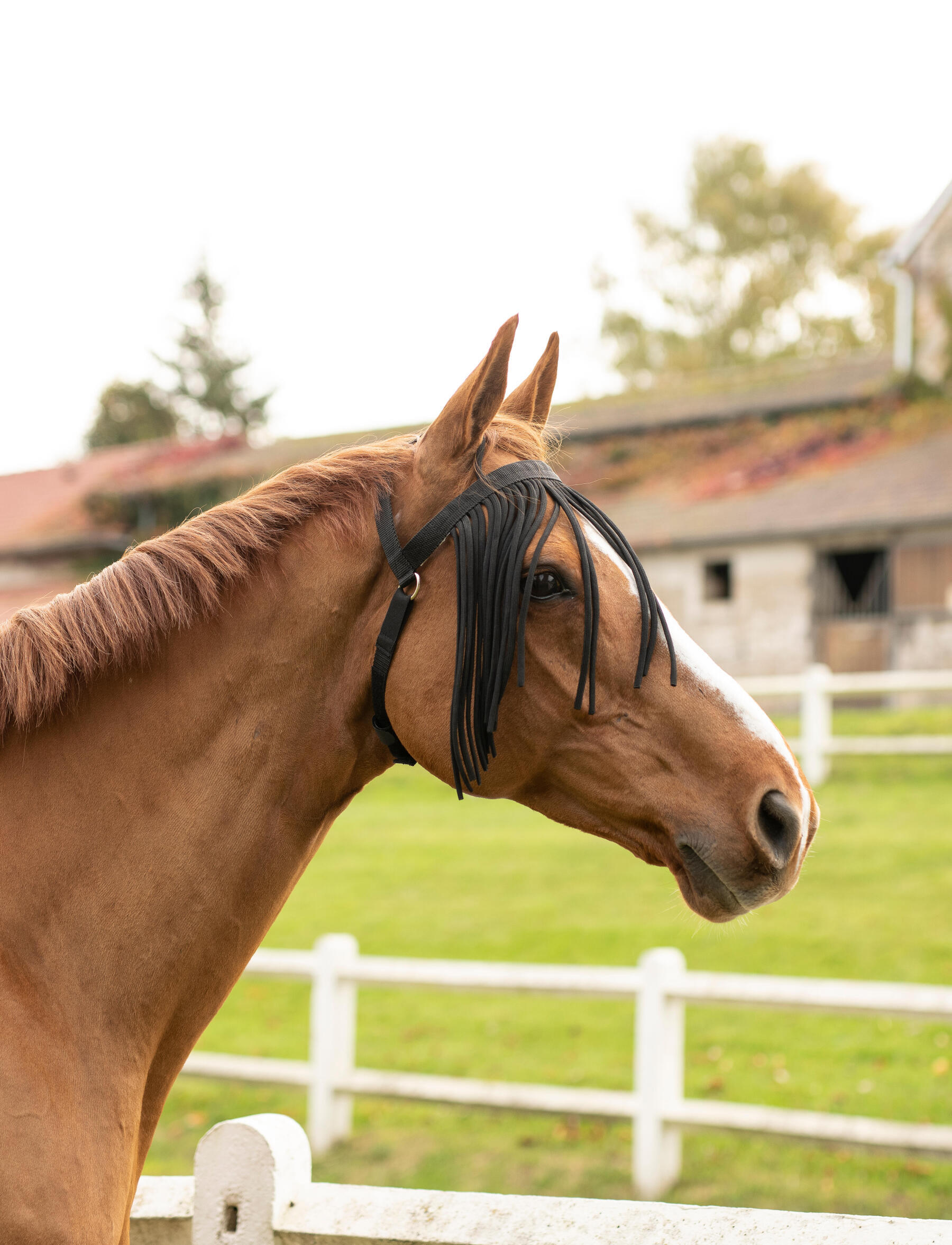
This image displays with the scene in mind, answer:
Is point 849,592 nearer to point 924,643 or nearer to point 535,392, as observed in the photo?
point 924,643

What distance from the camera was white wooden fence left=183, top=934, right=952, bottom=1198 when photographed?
16.0 feet

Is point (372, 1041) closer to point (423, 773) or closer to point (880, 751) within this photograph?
point (880, 751)

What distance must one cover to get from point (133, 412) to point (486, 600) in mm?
47238

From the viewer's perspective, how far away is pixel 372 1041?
289 inches

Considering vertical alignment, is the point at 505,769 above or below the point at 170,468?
below

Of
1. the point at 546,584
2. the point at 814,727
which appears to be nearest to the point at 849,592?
the point at 814,727

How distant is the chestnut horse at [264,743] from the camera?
1740 millimetres

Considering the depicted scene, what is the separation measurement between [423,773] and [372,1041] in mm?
7927

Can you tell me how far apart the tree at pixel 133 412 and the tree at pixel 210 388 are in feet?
2.10

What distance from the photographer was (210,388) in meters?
45.1

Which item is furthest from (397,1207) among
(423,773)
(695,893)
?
(423,773)

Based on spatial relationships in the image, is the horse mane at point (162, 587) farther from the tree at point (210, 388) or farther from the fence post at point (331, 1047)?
the tree at point (210, 388)

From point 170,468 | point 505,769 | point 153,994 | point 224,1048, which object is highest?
point 170,468

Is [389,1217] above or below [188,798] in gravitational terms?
below
